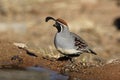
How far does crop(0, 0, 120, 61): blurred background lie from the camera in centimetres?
1535

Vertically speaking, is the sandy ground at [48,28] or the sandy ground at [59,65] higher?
the sandy ground at [48,28]

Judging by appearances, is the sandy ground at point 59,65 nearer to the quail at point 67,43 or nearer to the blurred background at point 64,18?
the quail at point 67,43

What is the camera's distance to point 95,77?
22.8ft

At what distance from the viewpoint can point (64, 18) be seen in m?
17.3

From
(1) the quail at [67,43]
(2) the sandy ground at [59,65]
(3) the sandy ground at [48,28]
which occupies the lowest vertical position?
(2) the sandy ground at [59,65]

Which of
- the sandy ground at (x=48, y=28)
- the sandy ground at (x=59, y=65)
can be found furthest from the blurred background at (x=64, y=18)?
the sandy ground at (x=59, y=65)

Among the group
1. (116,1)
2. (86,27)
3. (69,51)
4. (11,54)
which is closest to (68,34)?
(69,51)

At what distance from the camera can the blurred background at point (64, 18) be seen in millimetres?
15352

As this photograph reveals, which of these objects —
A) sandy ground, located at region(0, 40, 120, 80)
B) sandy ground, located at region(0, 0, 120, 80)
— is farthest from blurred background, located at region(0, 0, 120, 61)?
sandy ground, located at region(0, 40, 120, 80)

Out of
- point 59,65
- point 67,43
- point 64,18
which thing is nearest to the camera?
point 59,65

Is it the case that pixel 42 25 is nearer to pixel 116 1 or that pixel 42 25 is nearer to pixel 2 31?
pixel 2 31

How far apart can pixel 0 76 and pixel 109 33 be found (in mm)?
9627

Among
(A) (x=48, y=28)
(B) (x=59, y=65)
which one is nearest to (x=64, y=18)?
(A) (x=48, y=28)

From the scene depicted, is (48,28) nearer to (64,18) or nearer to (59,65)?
(64,18)
